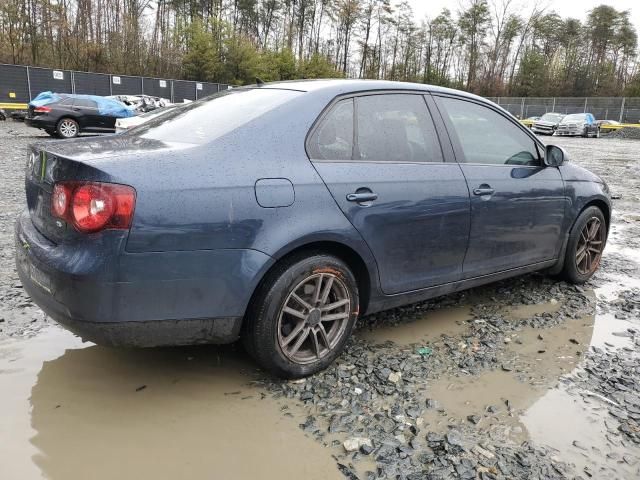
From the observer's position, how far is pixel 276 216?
2.56m

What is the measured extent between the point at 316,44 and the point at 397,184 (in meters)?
56.5

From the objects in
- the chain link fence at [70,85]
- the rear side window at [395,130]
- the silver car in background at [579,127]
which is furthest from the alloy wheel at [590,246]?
the silver car in background at [579,127]

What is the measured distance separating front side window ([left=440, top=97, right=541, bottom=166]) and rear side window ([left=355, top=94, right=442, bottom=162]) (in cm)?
26

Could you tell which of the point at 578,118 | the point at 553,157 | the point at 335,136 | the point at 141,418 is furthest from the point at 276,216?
the point at 578,118

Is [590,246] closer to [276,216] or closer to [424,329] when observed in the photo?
[424,329]

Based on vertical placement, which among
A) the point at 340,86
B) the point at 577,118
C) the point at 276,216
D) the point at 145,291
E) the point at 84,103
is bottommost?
the point at 145,291

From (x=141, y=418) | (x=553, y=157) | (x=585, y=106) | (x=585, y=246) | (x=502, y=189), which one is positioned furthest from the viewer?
(x=585, y=106)

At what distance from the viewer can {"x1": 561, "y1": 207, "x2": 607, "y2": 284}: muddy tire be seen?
14.5 ft

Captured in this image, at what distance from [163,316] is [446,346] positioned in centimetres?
186

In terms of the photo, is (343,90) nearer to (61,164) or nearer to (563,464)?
(61,164)

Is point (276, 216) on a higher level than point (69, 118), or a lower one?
lower

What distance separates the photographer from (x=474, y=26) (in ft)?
201

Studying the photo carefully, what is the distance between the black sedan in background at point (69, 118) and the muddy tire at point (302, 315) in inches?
622

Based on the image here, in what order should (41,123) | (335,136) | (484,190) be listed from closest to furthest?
1. (335,136)
2. (484,190)
3. (41,123)
